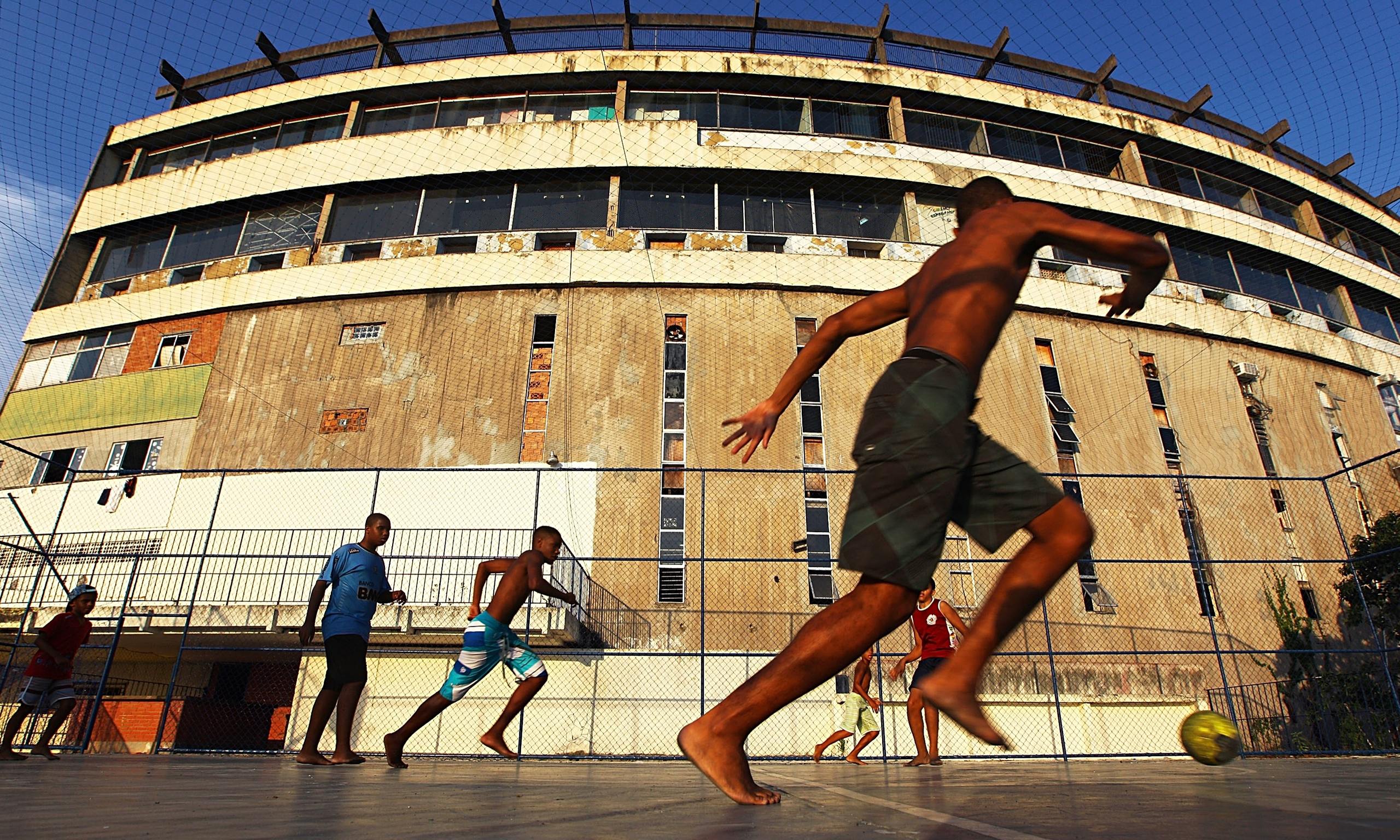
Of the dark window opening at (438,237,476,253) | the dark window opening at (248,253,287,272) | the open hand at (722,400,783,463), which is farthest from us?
the dark window opening at (248,253,287,272)

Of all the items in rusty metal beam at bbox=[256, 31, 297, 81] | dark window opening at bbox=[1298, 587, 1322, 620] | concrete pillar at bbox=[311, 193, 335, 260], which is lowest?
dark window opening at bbox=[1298, 587, 1322, 620]

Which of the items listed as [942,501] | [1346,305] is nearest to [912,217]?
[1346,305]

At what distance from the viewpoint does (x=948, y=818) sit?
1325mm

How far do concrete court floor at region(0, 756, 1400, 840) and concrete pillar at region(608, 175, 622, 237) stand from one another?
16877 millimetres

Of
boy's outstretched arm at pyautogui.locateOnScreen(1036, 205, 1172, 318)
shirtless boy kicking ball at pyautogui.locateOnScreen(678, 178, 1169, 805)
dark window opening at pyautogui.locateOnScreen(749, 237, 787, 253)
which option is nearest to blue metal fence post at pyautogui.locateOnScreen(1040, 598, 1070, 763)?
boy's outstretched arm at pyautogui.locateOnScreen(1036, 205, 1172, 318)

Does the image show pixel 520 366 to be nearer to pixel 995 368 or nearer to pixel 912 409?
pixel 995 368

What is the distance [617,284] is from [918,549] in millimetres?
16903

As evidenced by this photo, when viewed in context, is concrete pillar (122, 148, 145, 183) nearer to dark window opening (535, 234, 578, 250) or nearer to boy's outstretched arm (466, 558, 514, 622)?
dark window opening (535, 234, 578, 250)

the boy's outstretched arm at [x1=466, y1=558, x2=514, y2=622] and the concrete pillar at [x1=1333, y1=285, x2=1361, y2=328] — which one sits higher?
the concrete pillar at [x1=1333, y1=285, x2=1361, y2=328]

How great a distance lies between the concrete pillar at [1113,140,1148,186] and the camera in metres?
22.0

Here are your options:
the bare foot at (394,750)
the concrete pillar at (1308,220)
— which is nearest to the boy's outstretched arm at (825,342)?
the bare foot at (394,750)

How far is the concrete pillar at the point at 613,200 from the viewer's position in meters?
18.6

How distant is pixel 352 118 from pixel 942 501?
2412cm

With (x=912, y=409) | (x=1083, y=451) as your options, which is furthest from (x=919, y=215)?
(x=912, y=409)
